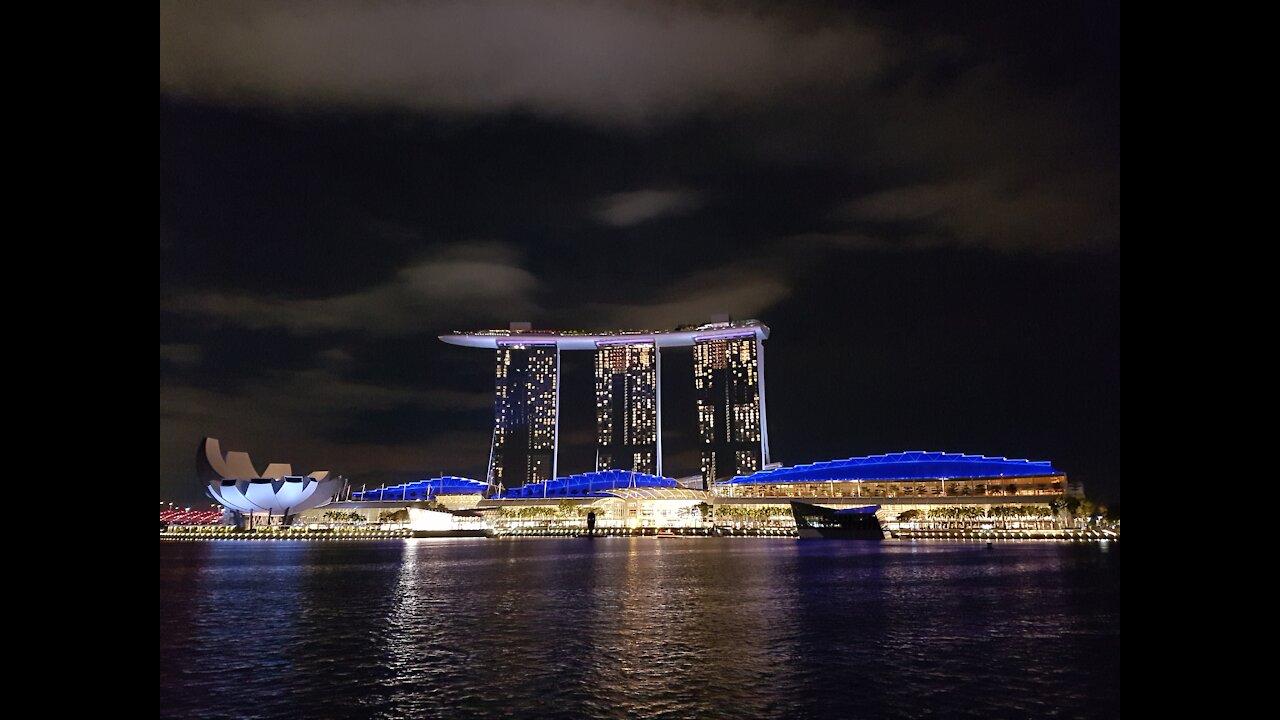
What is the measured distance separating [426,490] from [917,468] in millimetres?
85355

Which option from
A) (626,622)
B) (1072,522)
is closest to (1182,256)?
(626,622)

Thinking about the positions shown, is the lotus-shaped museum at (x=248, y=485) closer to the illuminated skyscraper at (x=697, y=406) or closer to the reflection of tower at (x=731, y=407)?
the illuminated skyscraper at (x=697, y=406)

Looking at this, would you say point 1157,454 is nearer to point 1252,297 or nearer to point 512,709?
point 1252,297

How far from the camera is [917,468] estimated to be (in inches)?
4572

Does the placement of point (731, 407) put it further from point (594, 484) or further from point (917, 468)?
point (917, 468)

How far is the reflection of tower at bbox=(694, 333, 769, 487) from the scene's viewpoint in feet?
597

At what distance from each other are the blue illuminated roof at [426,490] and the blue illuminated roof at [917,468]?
57.3 m

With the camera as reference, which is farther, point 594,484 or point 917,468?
point 594,484

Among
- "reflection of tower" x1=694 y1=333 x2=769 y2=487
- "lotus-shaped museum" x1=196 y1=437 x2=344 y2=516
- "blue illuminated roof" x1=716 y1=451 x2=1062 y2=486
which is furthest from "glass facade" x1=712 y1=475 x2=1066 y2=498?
"lotus-shaped museum" x1=196 y1=437 x2=344 y2=516

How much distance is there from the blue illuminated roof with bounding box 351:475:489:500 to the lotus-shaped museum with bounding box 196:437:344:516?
94.1 ft

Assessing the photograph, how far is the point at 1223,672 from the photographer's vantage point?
329 centimetres

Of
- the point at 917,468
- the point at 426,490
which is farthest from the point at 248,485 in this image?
the point at 917,468

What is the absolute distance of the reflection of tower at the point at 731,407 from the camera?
182m

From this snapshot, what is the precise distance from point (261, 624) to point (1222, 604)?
29.4 meters
